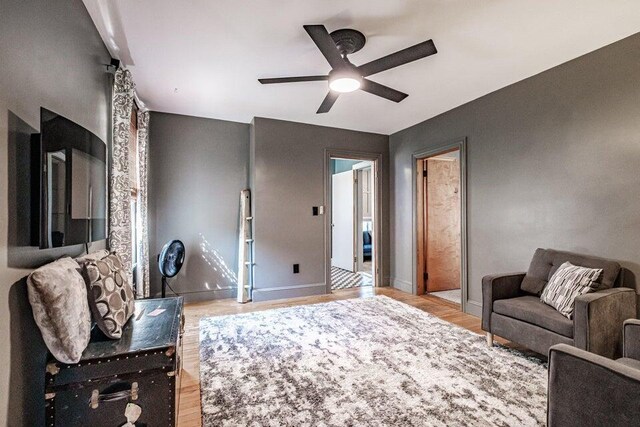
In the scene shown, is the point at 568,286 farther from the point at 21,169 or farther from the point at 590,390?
the point at 21,169

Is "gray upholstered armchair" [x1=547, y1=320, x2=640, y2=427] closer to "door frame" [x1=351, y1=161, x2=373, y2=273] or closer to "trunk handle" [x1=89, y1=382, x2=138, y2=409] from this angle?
"trunk handle" [x1=89, y1=382, x2=138, y2=409]

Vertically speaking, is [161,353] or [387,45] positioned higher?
[387,45]

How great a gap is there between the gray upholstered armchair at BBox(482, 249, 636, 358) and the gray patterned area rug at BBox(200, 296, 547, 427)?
252 millimetres

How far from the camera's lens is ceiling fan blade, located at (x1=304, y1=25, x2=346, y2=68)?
1960 mm

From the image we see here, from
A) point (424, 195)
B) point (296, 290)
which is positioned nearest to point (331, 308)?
point (296, 290)

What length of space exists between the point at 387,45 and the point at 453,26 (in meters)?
0.49

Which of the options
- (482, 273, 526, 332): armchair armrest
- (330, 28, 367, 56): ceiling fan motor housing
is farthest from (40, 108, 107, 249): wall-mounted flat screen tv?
(482, 273, 526, 332): armchair armrest

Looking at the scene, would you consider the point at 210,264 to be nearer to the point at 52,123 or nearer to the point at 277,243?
the point at 277,243

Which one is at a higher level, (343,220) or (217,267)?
(343,220)

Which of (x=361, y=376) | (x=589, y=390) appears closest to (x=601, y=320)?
(x=589, y=390)

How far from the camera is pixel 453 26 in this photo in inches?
87.4

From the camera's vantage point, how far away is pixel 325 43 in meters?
2.06

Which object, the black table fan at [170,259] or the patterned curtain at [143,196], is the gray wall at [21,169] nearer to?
the black table fan at [170,259]

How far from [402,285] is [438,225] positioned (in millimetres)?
1076
